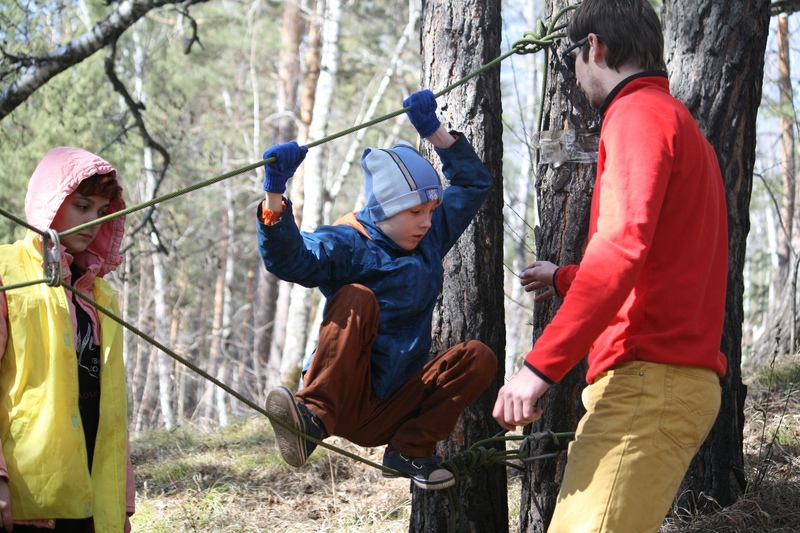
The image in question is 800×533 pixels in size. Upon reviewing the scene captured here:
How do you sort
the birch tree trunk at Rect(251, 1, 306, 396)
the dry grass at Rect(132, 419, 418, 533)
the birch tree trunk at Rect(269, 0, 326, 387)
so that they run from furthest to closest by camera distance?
1. the birch tree trunk at Rect(251, 1, 306, 396)
2. the birch tree trunk at Rect(269, 0, 326, 387)
3. the dry grass at Rect(132, 419, 418, 533)

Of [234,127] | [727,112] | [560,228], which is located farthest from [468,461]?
[234,127]

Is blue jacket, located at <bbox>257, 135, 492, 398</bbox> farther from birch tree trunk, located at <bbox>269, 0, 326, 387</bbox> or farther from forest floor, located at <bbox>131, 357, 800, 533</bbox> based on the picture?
birch tree trunk, located at <bbox>269, 0, 326, 387</bbox>

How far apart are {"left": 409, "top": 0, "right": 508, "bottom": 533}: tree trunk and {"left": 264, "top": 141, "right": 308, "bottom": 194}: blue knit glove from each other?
3.47ft

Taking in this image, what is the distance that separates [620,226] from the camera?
6.84 feet

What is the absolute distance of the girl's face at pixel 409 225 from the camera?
304 cm

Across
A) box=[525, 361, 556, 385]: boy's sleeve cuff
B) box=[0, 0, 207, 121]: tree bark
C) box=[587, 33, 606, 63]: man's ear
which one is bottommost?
box=[525, 361, 556, 385]: boy's sleeve cuff

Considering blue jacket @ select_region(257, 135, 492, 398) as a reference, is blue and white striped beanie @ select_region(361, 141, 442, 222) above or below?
above

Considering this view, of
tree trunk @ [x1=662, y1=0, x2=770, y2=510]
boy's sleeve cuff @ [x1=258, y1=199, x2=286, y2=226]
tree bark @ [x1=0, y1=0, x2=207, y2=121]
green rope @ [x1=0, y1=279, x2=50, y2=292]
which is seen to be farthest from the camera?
tree bark @ [x1=0, y1=0, x2=207, y2=121]

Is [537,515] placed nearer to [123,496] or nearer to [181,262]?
[123,496]

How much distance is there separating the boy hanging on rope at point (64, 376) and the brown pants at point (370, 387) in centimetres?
66

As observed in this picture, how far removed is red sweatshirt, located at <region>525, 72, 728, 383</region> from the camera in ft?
6.84

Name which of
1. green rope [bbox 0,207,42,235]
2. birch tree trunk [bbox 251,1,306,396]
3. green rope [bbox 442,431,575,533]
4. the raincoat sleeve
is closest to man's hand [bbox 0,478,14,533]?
green rope [bbox 0,207,42,235]

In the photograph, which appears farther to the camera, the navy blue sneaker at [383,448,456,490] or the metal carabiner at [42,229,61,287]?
the navy blue sneaker at [383,448,456,490]

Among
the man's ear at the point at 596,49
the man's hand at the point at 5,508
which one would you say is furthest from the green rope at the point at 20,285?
the man's ear at the point at 596,49
